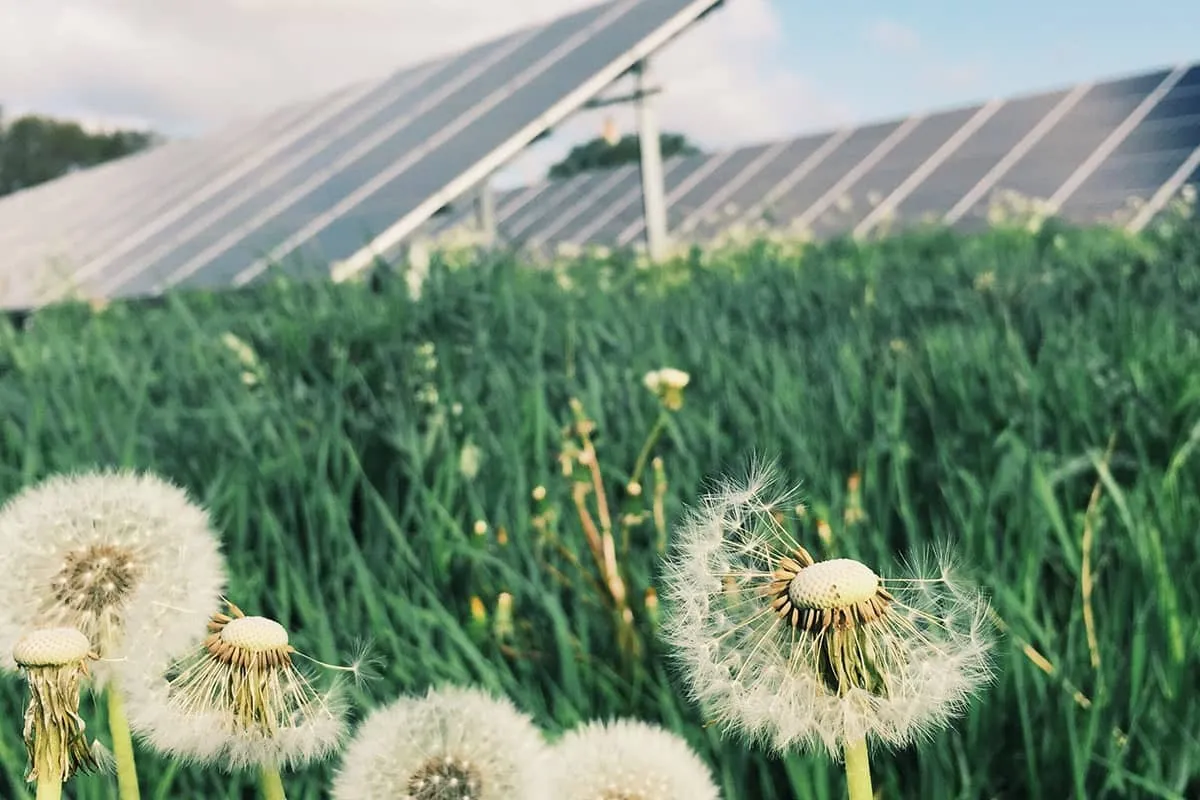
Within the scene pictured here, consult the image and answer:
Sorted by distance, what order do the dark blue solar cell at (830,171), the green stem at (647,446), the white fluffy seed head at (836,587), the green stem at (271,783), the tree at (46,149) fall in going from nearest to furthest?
the white fluffy seed head at (836,587) → the green stem at (271,783) → the green stem at (647,446) → the dark blue solar cell at (830,171) → the tree at (46,149)

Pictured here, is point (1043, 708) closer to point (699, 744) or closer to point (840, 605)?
point (699, 744)

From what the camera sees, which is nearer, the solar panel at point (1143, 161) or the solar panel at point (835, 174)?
the solar panel at point (1143, 161)

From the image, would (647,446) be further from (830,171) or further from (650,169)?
(830,171)

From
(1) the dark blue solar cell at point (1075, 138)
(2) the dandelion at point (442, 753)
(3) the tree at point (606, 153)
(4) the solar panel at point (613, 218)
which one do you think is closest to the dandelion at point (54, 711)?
(2) the dandelion at point (442, 753)

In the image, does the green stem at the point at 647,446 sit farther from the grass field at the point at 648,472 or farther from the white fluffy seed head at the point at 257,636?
the white fluffy seed head at the point at 257,636

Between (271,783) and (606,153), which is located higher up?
(271,783)

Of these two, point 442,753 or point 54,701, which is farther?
point 442,753

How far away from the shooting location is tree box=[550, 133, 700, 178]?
130 feet

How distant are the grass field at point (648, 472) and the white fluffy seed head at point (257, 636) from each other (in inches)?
21.6

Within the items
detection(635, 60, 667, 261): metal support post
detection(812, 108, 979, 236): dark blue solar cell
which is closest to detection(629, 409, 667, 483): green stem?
detection(635, 60, 667, 261): metal support post

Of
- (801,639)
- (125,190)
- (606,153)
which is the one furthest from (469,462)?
(606,153)

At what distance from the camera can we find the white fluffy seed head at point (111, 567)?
0.55m

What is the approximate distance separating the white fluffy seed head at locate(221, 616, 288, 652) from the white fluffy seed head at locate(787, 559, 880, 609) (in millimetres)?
198

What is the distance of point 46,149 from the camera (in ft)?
161
